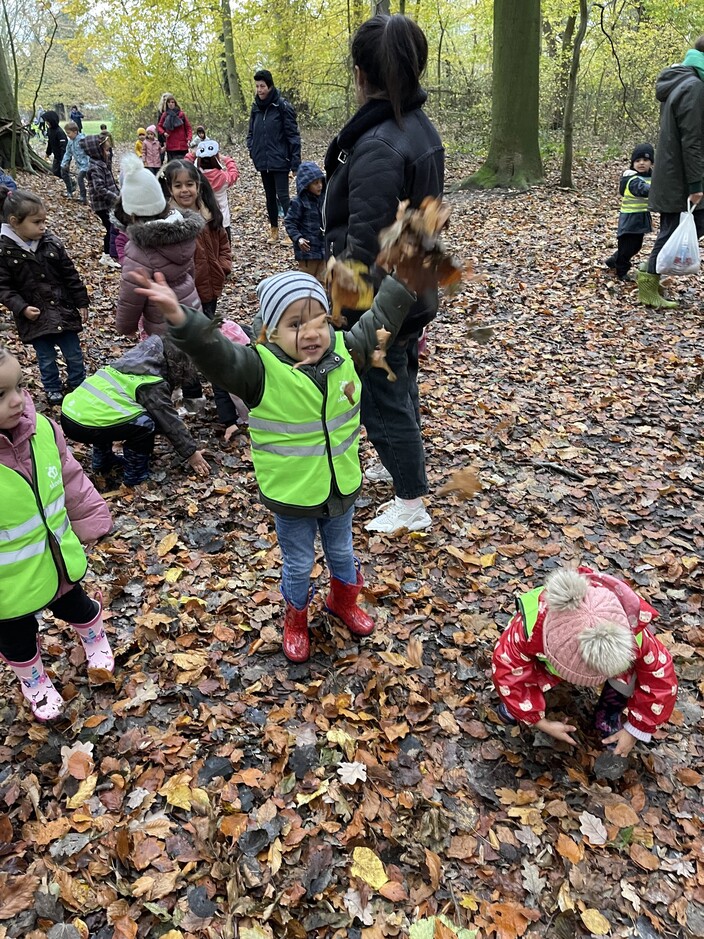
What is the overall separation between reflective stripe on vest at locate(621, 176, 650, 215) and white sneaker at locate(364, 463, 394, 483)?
548cm

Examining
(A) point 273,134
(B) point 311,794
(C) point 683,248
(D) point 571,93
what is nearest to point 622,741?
(B) point 311,794

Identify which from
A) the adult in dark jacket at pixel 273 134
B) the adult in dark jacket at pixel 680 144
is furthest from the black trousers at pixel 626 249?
the adult in dark jacket at pixel 273 134

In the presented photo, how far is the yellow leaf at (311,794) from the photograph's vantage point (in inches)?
103

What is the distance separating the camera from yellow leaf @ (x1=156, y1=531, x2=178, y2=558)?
4.08 meters

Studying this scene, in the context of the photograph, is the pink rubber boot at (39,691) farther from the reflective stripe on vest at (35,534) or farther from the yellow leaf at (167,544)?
the yellow leaf at (167,544)

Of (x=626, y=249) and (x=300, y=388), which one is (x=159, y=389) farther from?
(x=626, y=249)

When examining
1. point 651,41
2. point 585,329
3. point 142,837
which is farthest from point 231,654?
point 651,41

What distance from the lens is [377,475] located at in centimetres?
479

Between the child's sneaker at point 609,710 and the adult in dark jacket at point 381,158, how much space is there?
1.92 meters

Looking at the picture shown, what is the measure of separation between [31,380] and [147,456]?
2322 millimetres

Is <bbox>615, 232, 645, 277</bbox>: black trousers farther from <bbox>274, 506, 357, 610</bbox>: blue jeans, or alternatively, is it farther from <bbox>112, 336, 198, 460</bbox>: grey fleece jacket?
<bbox>274, 506, 357, 610</bbox>: blue jeans

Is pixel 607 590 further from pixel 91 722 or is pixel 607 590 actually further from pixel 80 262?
pixel 80 262

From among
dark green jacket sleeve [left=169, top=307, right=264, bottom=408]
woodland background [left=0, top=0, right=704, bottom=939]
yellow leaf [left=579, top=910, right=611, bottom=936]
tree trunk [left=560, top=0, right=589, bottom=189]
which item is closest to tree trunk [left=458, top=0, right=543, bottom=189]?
tree trunk [left=560, top=0, right=589, bottom=189]

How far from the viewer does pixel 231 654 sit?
131 inches
